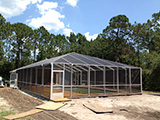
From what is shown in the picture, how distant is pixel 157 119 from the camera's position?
5684 mm

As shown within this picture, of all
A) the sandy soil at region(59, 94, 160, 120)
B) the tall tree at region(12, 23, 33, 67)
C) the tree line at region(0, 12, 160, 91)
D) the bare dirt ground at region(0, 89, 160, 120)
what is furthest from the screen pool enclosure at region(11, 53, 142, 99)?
the tall tree at region(12, 23, 33, 67)

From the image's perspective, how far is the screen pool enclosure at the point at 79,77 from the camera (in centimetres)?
1008

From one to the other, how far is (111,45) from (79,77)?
7.05 m

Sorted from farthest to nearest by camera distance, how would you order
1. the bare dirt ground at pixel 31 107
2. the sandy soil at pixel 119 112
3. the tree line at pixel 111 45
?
the tree line at pixel 111 45 < the sandy soil at pixel 119 112 < the bare dirt ground at pixel 31 107

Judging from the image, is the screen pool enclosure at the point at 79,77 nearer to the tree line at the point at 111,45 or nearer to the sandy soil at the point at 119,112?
the sandy soil at the point at 119,112

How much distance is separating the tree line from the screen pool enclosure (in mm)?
2992

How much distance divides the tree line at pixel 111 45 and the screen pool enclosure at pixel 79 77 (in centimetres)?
299

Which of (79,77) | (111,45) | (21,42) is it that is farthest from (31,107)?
(21,42)

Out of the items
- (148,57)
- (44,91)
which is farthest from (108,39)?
(44,91)

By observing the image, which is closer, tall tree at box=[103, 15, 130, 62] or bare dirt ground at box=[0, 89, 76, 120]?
bare dirt ground at box=[0, 89, 76, 120]

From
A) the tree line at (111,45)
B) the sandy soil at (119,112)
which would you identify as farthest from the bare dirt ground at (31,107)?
the tree line at (111,45)

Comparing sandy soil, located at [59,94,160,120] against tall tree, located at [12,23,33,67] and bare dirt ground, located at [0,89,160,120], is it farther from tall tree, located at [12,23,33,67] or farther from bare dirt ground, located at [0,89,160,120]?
tall tree, located at [12,23,33,67]

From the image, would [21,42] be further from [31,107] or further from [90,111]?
[90,111]

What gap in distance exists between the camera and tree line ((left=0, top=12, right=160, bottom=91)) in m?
19.6
